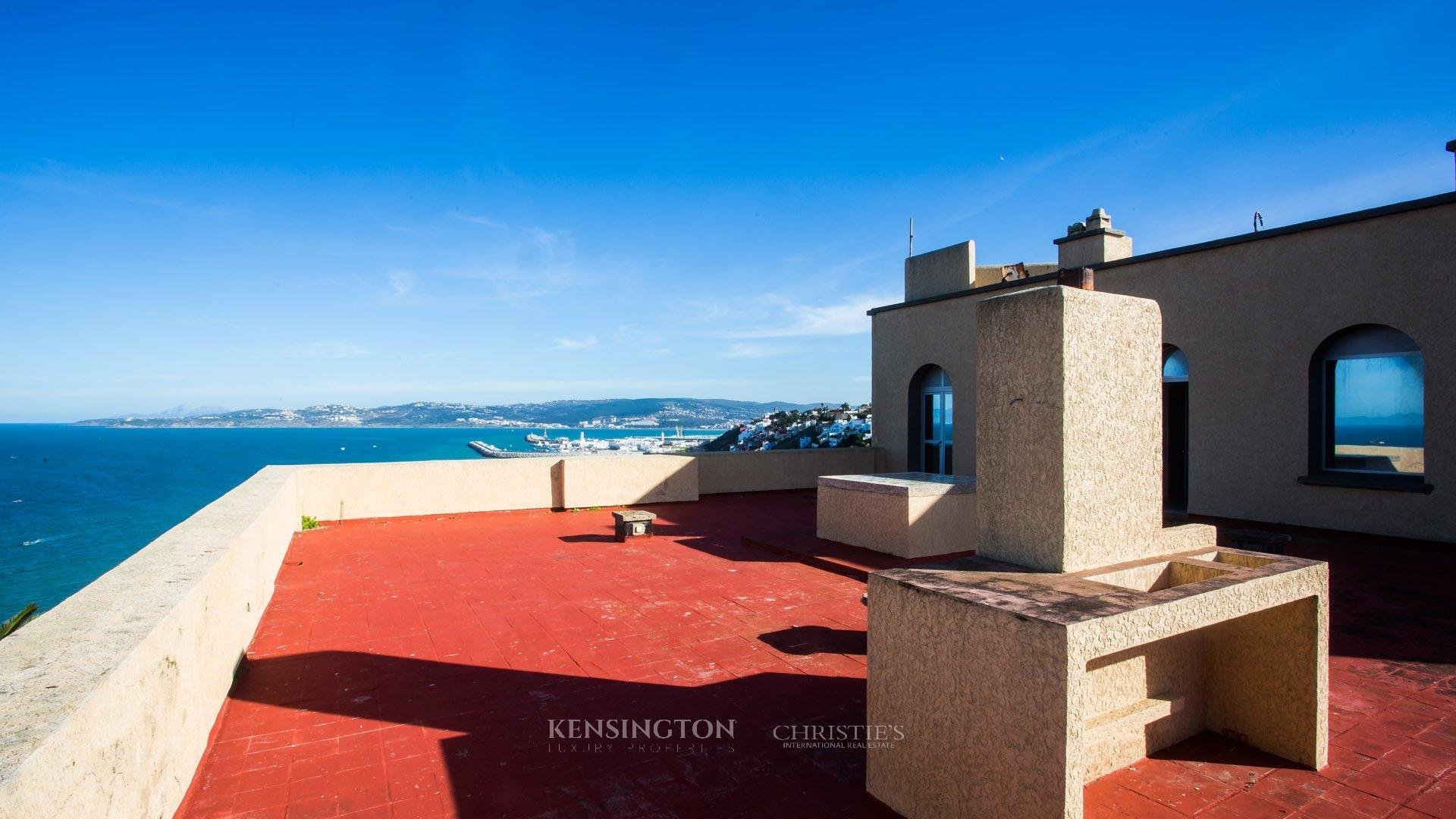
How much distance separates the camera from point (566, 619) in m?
5.65

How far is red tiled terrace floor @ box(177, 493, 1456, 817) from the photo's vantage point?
3.04 m

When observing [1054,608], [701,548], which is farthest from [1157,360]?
[701,548]

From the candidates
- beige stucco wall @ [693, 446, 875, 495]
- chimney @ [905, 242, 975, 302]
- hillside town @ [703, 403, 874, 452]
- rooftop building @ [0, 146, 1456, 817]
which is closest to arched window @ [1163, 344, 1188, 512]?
rooftop building @ [0, 146, 1456, 817]

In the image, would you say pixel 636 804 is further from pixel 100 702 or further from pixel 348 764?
pixel 100 702

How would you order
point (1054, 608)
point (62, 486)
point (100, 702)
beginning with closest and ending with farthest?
point (100, 702), point (1054, 608), point (62, 486)

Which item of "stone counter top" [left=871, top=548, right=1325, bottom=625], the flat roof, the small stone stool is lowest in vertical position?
the small stone stool

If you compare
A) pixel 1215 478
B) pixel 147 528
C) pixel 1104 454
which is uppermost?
pixel 1104 454

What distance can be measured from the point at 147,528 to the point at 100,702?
64065 mm

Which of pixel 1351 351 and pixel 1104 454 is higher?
pixel 1351 351

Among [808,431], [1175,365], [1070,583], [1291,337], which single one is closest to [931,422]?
[1175,365]

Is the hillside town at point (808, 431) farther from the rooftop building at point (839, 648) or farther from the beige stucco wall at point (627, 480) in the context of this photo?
the rooftop building at point (839, 648)

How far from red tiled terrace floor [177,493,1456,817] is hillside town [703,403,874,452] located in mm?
9064

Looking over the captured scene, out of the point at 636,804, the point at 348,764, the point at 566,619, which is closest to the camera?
the point at 636,804

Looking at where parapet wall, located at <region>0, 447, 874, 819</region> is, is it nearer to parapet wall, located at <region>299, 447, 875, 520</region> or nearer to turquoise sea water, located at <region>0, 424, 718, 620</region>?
parapet wall, located at <region>299, 447, 875, 520</region>
